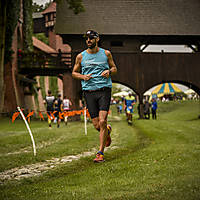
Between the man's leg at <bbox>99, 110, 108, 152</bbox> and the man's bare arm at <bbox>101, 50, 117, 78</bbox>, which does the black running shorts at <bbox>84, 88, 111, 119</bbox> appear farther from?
the man's bare arm at <bbox>101, 50, 117, 78</bbox>

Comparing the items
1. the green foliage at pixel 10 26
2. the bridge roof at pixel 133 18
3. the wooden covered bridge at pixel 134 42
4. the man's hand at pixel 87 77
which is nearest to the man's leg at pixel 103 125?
the man's hand at pixel 87 77

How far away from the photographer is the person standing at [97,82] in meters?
5.68

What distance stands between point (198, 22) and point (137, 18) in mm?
5376

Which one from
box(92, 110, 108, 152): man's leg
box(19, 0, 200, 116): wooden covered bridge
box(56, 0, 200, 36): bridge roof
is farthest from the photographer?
box(56, 0, 200, 36): bridge roof

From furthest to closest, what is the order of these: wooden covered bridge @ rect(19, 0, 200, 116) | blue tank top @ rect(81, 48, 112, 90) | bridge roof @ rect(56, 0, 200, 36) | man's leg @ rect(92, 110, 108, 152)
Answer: bridge roof @ rect(56, 0, 200, 36) → wooden covered bridge @ rect(19, 0, 200, 116) → blue tank top @ rect(81, 48, 112, 90) → man's leg @ rect(92, 110, 108, 152)

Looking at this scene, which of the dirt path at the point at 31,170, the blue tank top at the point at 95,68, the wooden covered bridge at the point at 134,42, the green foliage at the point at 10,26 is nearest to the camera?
the dirt path at the point at 31,170

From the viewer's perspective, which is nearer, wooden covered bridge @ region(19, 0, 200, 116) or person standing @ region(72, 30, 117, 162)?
person standing @ region(72, 30, 117, 162)

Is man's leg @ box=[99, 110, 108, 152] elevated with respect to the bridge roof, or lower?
lower

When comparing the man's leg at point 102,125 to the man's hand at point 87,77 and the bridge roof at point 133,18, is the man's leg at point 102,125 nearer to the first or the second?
the man's hand at point 87,77

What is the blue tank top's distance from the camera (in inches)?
226

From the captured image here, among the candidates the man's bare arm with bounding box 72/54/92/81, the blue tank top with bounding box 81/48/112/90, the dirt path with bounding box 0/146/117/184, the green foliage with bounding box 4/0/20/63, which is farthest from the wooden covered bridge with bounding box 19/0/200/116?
the dirt path with bounding box 0/146/117/184

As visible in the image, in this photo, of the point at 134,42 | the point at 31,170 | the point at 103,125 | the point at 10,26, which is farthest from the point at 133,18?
the point at 31,170

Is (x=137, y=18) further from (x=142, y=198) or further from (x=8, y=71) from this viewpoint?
(x=142, y=198)

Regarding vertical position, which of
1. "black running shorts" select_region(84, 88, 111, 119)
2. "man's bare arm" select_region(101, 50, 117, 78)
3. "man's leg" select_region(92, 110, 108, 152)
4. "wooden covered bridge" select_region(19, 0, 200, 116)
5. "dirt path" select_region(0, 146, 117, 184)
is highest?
"wooden covered bridge" select_region(19, 0, 200, 116)
